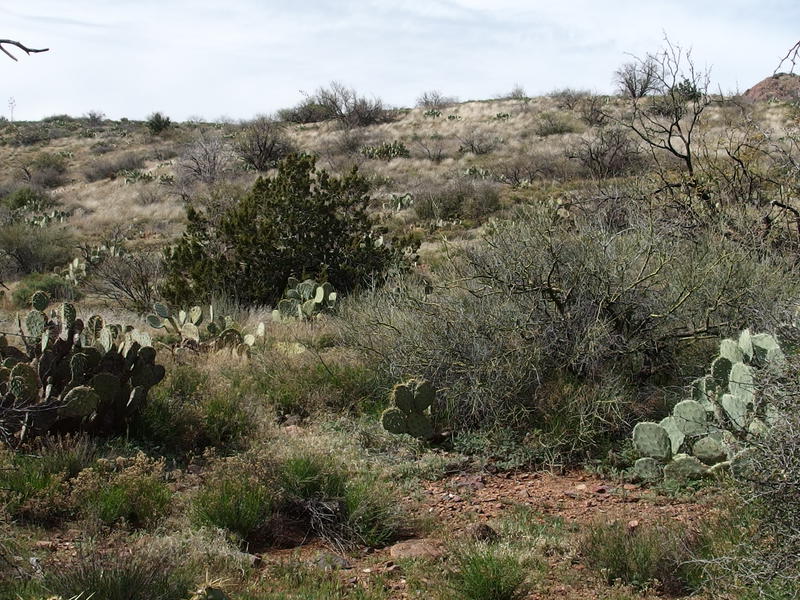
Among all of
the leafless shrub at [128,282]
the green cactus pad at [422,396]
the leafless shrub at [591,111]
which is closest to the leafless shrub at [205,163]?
the leafless shrub at [128,282]

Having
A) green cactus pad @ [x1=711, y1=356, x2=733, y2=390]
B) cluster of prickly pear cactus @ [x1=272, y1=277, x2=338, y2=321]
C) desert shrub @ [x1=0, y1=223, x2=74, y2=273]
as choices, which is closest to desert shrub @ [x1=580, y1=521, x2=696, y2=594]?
green cactus pad @ [x1=711, y1=356, x2=733, y2=390]

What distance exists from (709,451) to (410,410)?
85.7 inches

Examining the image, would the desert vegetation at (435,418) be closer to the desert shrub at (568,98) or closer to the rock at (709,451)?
the rock at (709,451)

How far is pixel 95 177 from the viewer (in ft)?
119

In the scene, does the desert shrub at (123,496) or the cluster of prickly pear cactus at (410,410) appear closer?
the desert shrub at (123,496)

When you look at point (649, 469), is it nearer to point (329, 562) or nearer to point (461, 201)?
point (329, 562)

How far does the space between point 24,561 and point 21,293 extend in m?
11.3

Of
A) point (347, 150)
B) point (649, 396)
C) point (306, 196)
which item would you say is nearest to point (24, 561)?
point (649, 396)

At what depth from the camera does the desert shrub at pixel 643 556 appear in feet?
12.2

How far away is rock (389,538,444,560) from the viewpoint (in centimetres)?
424

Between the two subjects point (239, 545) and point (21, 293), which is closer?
point (239, 545)

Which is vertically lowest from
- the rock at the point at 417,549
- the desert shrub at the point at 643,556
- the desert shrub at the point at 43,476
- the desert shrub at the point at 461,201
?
the rock at the point at 417,549

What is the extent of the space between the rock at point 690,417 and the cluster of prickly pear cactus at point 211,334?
4498 mm

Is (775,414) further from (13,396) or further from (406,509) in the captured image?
(13,396)
